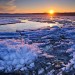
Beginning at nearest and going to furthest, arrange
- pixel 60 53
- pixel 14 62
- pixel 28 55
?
pixel 14 62, pixel 28 55, pixel 60 53

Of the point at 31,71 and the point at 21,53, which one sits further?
the point at 21,53

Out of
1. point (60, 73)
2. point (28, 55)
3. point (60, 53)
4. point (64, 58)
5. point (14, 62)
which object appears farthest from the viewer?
point (60, 53)

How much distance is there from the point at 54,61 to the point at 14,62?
1379 millimetres

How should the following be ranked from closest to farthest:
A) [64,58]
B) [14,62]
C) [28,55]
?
[14,62]
[28,55]
[64,58]

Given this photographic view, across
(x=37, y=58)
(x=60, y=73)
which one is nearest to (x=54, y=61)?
(x=37, y=58)

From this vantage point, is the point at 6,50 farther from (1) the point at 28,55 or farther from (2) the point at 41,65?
(2) the point at 41,65

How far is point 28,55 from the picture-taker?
6730 millimetres

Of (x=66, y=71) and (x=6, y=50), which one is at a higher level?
(x=6, y=50)

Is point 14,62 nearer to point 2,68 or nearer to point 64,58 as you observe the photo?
point 2,68

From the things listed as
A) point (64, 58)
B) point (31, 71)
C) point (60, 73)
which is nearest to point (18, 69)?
point (31, 71)

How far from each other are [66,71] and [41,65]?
34.1 inches

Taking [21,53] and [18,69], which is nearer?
[18,69]

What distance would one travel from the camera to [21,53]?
6871 millimetres

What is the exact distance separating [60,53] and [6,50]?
6.94 feet
